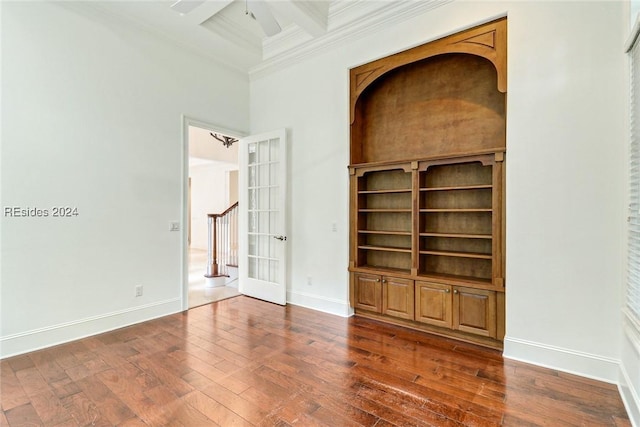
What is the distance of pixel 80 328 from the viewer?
3152 millimetres

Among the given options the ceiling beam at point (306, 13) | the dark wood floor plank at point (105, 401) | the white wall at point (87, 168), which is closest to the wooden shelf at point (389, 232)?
the white wall at point (87, 168)

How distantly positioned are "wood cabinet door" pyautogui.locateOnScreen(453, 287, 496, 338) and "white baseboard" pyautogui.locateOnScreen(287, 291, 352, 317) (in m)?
1.31

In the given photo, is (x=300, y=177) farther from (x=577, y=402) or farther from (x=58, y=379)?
(x=577, y=402)

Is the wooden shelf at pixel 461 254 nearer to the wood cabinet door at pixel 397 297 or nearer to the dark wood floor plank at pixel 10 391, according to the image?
the wood cabinet door at pixel 397 297

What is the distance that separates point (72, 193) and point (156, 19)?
221cm

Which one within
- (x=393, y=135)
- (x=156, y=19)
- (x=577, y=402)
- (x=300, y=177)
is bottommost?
(x=577, y=402)

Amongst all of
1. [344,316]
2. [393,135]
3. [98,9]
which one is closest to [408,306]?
[344,316]

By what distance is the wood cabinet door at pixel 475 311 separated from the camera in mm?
2912

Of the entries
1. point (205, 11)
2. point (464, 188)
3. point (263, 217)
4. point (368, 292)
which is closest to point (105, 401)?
point (368, 292)

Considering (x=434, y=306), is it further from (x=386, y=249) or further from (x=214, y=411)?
(x=214, y=411)

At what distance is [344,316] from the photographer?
382 centimetres

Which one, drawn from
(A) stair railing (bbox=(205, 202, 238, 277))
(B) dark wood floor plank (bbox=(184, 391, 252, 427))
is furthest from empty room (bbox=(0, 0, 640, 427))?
(A) stair railing (bbox=(205, 202, 238, 277))

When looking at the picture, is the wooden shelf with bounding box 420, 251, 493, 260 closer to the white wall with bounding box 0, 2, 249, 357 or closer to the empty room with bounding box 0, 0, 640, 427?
the empty room with bounding box 0, 0, 640, 427

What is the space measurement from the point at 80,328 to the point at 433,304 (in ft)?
12.2
